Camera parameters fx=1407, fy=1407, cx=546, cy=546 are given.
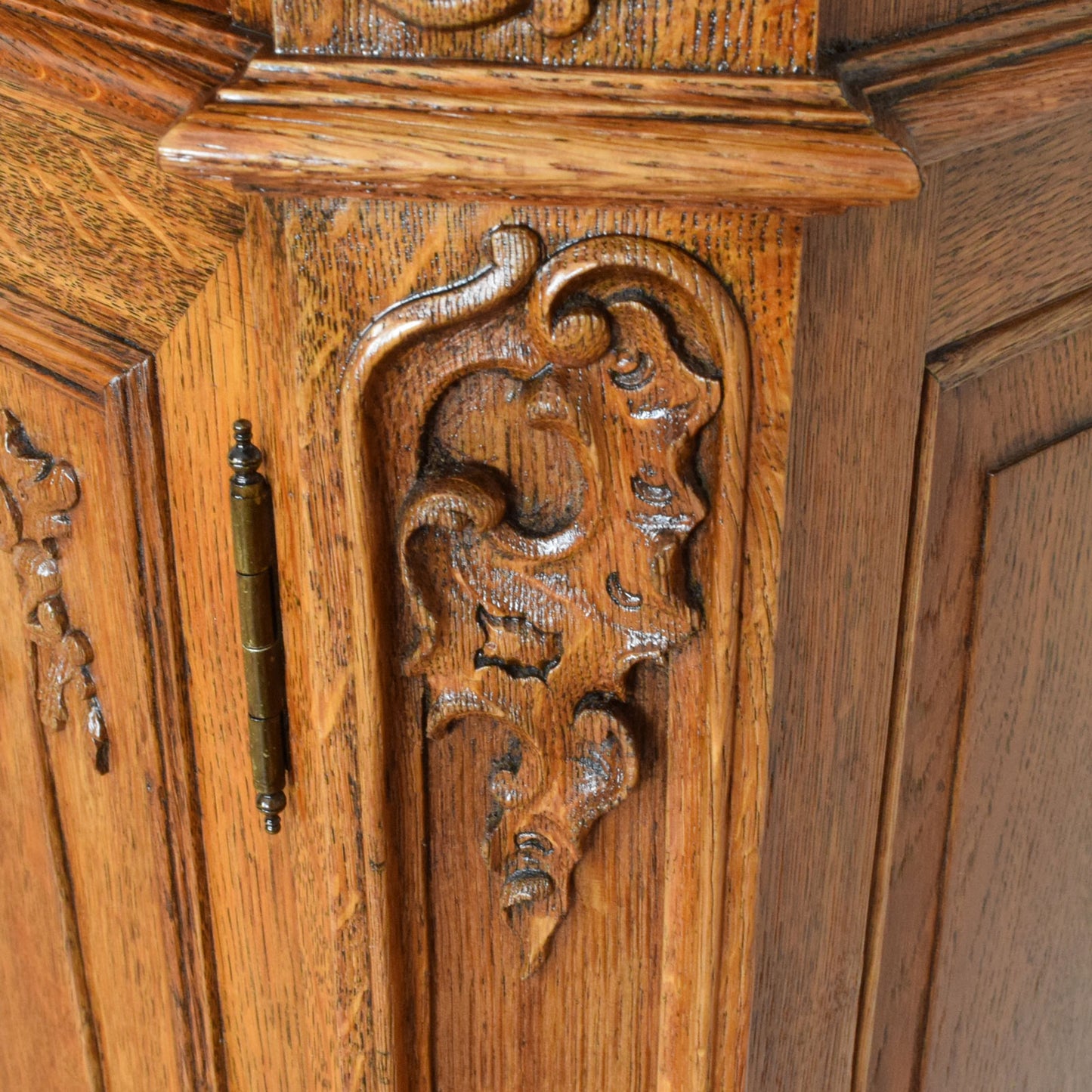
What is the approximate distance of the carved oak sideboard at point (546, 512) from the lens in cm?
43

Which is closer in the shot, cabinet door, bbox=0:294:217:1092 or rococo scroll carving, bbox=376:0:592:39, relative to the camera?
rococo scroll carving, bbox=376:0:592:39

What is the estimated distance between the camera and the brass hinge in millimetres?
541

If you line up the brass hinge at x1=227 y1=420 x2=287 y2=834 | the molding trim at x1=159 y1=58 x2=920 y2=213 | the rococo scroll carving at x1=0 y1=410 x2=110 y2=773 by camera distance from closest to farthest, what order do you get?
the molding trim at x1=159 y1=58 x2=920 y2=213
the brass hinge at x1=227 y1=420 x2=287 y2=834
the rococo scroll carving at x1=0 y1=410 x2=110 y2=773

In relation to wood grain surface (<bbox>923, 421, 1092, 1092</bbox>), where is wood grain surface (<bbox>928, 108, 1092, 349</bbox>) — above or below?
above

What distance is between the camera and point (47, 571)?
0.68m

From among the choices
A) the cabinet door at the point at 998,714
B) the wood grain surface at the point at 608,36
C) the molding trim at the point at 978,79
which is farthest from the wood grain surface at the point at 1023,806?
the wood grain surface at the point at 608,36

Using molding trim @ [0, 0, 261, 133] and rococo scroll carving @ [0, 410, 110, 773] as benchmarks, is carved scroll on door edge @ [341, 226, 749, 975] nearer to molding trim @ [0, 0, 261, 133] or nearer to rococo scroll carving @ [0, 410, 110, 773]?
molding trim @ [0, 0, 261, 133]

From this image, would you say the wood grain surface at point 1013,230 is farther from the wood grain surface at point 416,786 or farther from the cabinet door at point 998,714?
the wood grain surface at point 416,786

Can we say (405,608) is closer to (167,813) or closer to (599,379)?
(599,379)

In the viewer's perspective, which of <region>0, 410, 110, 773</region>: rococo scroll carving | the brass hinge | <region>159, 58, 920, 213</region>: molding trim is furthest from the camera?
<region>0, 410, 110, 773</region>: rococo scroll carving

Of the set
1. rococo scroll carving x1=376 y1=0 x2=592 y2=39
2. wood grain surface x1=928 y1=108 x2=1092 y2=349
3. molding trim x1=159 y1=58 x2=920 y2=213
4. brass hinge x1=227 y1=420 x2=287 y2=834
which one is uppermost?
rococo scroll carving x1=376 y1=0 x2=592 y2=39

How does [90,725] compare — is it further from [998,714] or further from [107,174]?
[998,714]

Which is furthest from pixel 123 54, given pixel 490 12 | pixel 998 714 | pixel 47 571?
pixel 998 714

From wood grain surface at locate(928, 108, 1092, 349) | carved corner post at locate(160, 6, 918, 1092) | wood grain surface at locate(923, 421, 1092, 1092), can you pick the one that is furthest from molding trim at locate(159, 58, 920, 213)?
wood grain surface at locate(923, 421, 1092, 1092)
